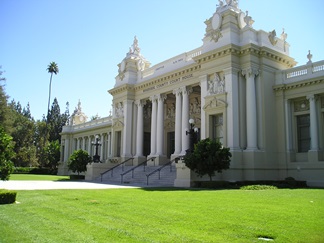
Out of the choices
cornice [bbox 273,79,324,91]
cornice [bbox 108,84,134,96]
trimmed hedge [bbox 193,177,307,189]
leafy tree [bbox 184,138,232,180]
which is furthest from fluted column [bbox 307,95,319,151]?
cornice [bbox 108,84,134,96]

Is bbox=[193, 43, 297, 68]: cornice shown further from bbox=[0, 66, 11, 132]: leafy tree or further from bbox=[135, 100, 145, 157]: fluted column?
bbox=[0, 66, 11, 132]: leafy tree

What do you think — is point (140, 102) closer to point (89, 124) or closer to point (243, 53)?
point (243, 53)

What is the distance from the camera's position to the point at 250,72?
26.0m

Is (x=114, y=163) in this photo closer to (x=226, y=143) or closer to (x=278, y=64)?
(x=226, y=143)

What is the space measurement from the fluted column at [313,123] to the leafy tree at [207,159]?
283 inches

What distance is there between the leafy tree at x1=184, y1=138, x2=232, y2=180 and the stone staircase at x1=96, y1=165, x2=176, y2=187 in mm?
3533

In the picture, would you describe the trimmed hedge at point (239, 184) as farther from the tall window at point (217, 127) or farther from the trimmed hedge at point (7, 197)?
the trimmed hedge at point (7, 197)

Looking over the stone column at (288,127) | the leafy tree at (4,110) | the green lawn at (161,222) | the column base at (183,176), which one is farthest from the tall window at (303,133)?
the leafy tree at (4,110)

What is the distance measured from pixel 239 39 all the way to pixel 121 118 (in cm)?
1793

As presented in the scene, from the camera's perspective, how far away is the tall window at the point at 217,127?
27.4m

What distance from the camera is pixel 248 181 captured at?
2323cm

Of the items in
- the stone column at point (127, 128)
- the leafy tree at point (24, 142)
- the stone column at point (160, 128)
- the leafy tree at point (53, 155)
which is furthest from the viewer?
the leafy tree at point (24, 142)

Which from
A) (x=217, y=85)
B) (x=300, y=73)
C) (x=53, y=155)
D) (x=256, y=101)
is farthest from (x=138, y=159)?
(x=53, y=155)

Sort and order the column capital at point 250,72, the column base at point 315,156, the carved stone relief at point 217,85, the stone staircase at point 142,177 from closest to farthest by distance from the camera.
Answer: the column base at point 315,156 → the stone staircase at point 142,177 → the column capital at point 250,72 → the carved stone relief at point 217,85
